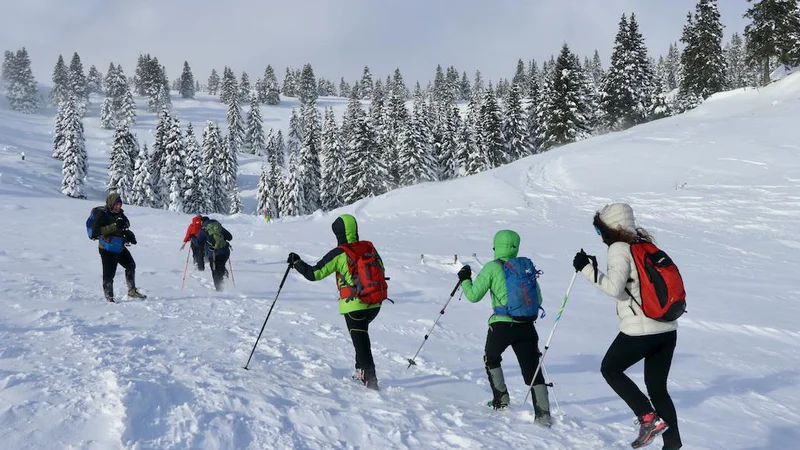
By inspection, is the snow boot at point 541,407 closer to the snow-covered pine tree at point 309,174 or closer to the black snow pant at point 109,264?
the black snow pant at point 109,264

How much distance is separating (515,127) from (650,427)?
2226 inches

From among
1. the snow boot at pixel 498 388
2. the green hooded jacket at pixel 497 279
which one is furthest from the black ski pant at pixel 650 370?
the snow boot at pixel 498 388

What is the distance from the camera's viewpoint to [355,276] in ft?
18.5

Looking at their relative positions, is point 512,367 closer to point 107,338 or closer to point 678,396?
point 678,396

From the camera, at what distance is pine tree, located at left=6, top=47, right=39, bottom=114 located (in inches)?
4040

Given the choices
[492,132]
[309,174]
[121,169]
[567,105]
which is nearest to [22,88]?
[121,169]

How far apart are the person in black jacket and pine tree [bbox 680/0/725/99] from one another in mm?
54004

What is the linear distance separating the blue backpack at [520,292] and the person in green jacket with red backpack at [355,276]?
4.44 feet

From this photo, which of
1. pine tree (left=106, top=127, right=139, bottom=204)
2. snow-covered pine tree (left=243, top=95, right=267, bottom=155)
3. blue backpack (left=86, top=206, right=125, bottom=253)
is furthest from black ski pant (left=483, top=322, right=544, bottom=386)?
snow-covered pine tree (left=243, top=95, right=267, bottom=155)

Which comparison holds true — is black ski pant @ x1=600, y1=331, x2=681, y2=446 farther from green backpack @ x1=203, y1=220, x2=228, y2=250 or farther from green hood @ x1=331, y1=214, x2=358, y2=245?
green backpack @ x1=203, y1=220, x2=228, y2=250

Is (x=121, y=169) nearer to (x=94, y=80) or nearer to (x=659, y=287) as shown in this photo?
(x=659, y=287)

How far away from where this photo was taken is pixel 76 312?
7.89 m

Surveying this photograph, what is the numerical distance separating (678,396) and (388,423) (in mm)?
4464

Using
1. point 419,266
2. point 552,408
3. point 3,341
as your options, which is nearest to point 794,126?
point 419,266
